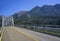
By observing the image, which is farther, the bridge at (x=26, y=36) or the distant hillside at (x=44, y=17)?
the distant hillside at (x=44, y=17)

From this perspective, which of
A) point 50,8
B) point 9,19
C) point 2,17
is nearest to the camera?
point 2,17

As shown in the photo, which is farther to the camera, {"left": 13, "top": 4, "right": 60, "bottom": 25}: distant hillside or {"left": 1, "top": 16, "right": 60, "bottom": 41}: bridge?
{"left": 13, "top": 4, "right": 60, "bottom": 25}: distant hillside

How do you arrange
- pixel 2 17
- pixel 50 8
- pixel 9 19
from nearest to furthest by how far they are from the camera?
pixel 2 17 < pixel 9 19 < pixel 50 8

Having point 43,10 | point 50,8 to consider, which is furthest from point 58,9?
point 43,10

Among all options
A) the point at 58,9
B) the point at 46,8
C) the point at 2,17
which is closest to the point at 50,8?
the point at 46,8

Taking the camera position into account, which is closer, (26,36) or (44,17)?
(26,36)

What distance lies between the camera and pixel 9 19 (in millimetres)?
117688

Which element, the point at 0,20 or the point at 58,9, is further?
the point at 58,9

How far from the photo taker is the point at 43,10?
146625mm

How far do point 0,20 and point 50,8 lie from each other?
42.6m

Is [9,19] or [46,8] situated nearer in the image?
[9,19]

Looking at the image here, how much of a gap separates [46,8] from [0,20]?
140 ft

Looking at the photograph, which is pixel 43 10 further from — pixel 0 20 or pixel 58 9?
pixel 0 20

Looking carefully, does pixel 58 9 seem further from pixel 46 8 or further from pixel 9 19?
pixel 9 19
